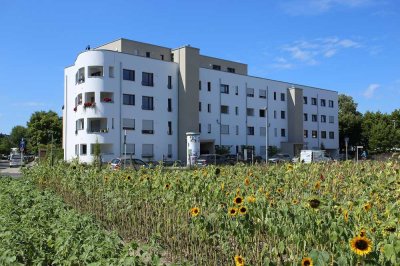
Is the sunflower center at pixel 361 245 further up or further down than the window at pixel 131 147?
further down

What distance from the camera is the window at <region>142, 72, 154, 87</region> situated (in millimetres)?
48031

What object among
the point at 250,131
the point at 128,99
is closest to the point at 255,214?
the point at 128,99

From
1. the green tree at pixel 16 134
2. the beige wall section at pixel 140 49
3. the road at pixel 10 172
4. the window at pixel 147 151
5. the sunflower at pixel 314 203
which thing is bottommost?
the road at pixel 10 172

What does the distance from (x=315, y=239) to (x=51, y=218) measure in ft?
12.5

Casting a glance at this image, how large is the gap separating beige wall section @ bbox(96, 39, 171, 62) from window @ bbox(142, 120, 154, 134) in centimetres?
951

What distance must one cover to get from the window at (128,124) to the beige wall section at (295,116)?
26869 millimetres

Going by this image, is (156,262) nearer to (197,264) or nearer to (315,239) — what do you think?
(315,239)

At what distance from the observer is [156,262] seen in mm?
3350

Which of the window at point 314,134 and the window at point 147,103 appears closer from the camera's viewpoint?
the window at point 147,103

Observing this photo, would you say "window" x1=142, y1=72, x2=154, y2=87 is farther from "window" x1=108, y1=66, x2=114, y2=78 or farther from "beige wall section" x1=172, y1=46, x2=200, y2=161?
"window" x1=108, y1=66, x2=114, y2=78

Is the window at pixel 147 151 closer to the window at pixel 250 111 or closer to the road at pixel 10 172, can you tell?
the road at pixel 10 172

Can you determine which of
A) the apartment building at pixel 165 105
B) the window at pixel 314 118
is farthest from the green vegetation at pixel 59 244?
the window at pixel 314 118

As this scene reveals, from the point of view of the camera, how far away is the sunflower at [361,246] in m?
3.02

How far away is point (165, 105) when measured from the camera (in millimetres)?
49219
